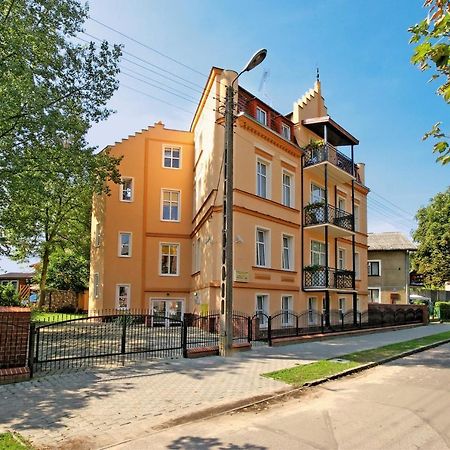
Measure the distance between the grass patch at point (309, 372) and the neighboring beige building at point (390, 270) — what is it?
31.8 metres

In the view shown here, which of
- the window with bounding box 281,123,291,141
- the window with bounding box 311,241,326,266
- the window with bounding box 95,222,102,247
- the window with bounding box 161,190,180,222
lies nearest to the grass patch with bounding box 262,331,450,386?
the window with bounding box 311,241,326,266

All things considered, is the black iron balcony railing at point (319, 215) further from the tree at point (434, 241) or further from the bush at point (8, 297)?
the tree at point (434, 241)

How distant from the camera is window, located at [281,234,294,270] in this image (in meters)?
22.1

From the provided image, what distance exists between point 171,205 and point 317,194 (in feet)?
29.0

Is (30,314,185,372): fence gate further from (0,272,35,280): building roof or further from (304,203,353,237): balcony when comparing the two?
(0,272,35,280): building roof

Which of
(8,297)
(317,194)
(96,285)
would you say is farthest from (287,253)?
(8,297)

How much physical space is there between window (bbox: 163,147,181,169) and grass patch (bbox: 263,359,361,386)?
17.5 metres

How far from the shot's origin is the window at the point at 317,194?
25.4 metres

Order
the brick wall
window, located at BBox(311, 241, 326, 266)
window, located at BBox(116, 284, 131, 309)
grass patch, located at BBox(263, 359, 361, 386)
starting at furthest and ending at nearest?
window, located at BBox(116, 284, 131, 309) → window, located at BBox(311, 241, 326, 266) → grass patch, located at BBox(263, 359, 361, 386) → the brick wall

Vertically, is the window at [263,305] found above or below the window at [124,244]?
below

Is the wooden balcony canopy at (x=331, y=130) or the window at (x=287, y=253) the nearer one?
the window at (x=287, y=253)

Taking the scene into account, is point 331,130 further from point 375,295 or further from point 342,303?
point 375,295

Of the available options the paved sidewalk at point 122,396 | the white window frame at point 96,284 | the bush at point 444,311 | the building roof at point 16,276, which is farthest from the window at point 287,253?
the building roof at point 16,276

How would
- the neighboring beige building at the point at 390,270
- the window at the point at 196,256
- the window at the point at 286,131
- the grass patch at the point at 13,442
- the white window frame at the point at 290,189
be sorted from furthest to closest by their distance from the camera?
the neighboring beige building at the point at 390,270 → the window at the point at 286,131 → the window at the point at 196,256 → the white window frame at the point at 290,189 → the grass patch at the point at 13,442
